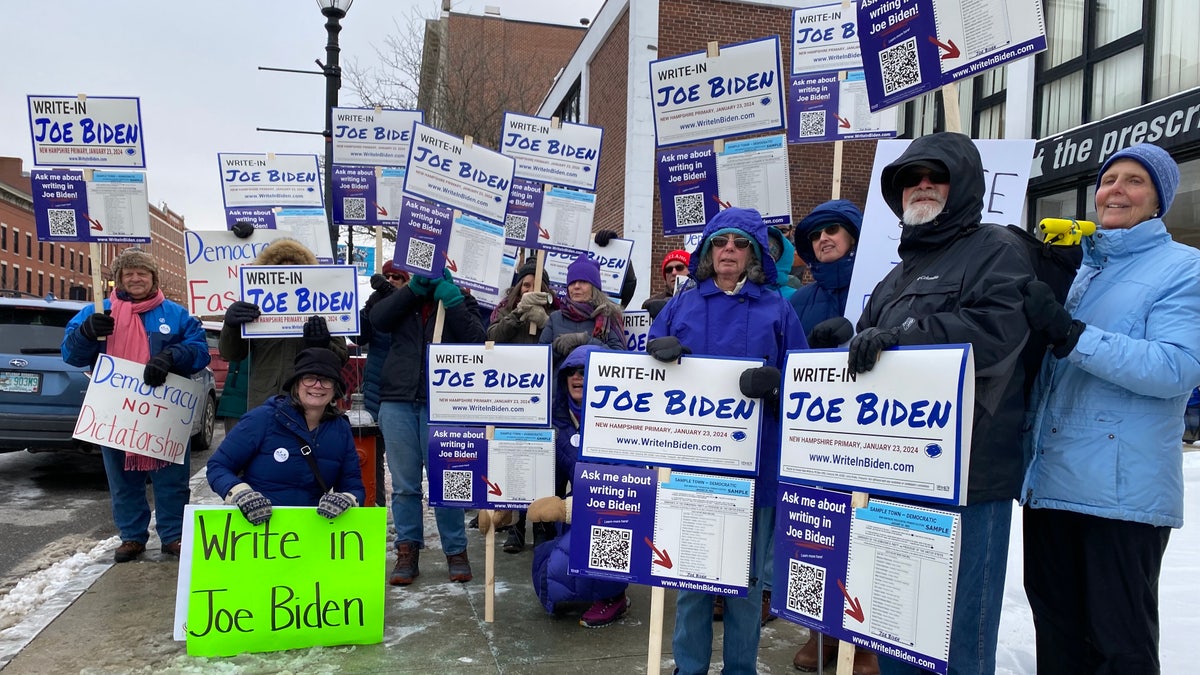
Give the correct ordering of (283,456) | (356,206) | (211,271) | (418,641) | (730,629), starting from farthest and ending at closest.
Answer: (356,206) < (211,271) < (283,456) < (418,641) < (730,629)

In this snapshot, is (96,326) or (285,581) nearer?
(285,581)

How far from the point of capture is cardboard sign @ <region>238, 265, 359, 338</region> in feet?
16.1

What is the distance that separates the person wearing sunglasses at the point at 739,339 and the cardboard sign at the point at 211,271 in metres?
3.51

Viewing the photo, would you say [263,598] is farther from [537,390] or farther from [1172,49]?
[1172,49]

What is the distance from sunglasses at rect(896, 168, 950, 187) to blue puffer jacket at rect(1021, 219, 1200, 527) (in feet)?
1.64

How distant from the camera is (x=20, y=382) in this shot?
7.50 meters

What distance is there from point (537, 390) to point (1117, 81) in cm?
936

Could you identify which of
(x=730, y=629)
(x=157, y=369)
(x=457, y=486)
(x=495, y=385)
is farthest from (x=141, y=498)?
(x=730, y=629)

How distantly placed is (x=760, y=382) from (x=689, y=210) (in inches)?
125

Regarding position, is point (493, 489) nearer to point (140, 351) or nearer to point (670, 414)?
point (670, 414)

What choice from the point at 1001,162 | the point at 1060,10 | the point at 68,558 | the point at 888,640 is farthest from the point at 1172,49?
the point at 68,558

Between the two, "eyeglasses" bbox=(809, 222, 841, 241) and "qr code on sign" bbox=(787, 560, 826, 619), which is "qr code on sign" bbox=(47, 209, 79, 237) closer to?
"eyeglasses" bbox=(809, 222, 841, 241)

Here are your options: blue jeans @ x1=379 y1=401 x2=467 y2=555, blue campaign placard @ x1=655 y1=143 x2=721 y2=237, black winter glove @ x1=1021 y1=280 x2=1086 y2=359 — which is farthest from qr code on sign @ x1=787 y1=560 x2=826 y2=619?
blue campaign placard @ x1=655 y1=143 x2=721 y2=237

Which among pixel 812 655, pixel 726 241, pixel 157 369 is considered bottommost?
pixel 812 655
